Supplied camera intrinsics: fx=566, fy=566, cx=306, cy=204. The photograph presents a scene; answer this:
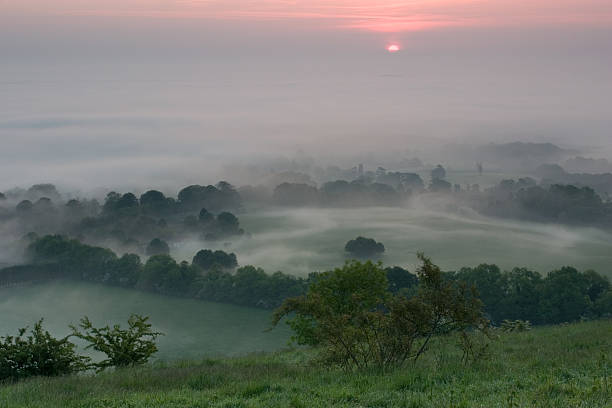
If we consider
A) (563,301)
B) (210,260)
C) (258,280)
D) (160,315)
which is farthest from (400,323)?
(210,260)

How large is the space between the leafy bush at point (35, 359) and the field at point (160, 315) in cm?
5243

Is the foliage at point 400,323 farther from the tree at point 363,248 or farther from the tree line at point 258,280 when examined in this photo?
the tree at point 363,248

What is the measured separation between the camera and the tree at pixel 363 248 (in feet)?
548

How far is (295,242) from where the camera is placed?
18912 centimetres

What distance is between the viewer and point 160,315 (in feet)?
341

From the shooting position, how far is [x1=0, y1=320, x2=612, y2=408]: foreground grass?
15406 millimetres

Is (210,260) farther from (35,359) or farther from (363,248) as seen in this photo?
(35,359)

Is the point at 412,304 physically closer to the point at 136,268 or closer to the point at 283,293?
the point at 283,293

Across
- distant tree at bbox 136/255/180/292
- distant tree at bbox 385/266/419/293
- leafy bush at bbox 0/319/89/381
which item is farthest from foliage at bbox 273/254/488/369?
distant tree at bbox 136/255/180/292

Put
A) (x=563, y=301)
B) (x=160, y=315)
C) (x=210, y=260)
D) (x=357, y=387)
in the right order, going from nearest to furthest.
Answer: (x=357, y=387)
(x=563, y=301)
(x=160, y=315)
(x=210, y=260)

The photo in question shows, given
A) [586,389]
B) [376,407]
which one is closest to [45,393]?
[376,407]

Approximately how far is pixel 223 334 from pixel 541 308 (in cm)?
4884

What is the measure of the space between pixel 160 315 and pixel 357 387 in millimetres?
92504

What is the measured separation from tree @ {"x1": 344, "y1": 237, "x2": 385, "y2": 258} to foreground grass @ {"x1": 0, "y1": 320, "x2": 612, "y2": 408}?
14475 cm
